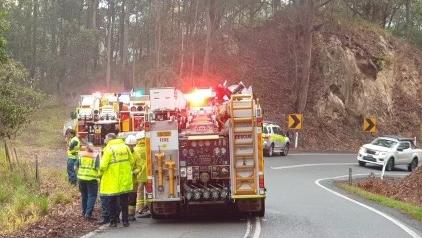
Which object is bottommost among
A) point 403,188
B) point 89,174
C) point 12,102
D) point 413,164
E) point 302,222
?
point 413,164

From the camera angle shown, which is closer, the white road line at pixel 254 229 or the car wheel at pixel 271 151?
the white road line at pixel 254 229

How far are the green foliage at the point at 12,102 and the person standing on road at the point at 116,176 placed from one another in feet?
30.3

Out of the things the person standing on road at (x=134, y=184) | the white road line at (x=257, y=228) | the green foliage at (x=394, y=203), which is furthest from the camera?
the green foliage at (x=394, y=203)

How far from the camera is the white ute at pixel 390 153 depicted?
3072 centimetres

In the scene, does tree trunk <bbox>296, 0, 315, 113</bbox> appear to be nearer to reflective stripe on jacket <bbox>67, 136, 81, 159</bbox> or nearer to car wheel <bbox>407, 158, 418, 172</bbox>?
car wheel <bbox>407, 158, 418, 172</bbox>

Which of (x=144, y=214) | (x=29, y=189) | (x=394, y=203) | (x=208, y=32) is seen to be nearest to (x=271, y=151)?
(x=208, y=32)

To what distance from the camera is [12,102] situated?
20.3 metres

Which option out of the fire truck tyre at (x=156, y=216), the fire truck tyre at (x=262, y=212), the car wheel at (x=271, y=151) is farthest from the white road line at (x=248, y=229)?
the car wheel at (x=271, y=151)

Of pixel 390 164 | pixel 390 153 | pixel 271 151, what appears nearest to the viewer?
pixel 390 153

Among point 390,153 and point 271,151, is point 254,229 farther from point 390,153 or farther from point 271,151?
point 271,151

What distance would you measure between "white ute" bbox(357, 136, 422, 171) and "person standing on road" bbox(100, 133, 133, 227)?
819 inches

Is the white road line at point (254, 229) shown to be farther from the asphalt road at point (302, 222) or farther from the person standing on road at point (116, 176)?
the person standing on road at point (116, 176)

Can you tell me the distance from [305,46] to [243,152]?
30642 millimetres

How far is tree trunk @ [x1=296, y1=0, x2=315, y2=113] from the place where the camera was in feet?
137
